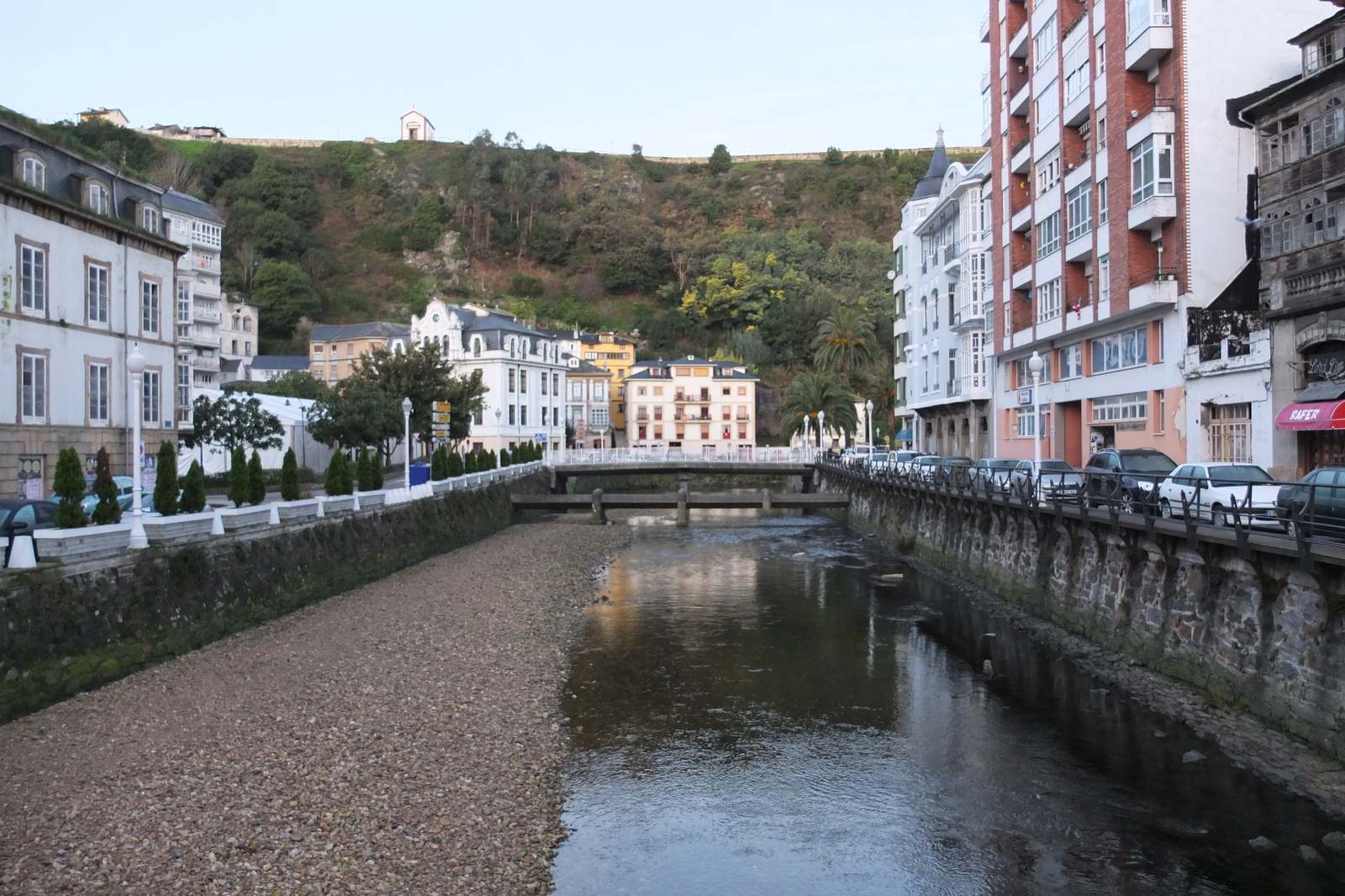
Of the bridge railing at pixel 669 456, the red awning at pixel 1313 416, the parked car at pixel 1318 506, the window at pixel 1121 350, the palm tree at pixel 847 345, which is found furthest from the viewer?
the palm tree at pixel 847 345

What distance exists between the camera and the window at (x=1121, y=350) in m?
37.2

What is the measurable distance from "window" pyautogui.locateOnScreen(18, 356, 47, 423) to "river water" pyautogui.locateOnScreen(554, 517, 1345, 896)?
18.6 metres

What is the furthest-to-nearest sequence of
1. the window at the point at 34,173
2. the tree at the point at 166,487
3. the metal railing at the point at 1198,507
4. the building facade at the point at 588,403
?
the building facade at the point at 588,403, the window at the point at 34,173, the tree at the point at 166,487, the metal railing at the point at 1198,507

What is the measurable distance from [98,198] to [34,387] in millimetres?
6974

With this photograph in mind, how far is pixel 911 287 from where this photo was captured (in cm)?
6950

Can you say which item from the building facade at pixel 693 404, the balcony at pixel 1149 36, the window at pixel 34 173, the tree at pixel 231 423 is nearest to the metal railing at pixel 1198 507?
the balcony at pixel 1149 36

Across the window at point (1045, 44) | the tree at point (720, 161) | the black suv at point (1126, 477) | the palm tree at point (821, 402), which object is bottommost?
the black suv at point (1126, 477)

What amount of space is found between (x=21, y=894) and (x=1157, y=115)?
3655 centimetres

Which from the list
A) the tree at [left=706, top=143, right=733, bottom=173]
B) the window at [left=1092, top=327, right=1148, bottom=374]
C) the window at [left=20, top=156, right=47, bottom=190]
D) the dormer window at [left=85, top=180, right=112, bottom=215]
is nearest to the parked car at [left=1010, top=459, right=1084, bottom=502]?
the window at [left=1092, top=327, right=1148, bottom=374]

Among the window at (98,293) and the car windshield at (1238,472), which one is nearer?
the car windshield at (1238,472)

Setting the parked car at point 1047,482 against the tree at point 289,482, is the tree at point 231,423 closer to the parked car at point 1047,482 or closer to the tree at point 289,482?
the tree at point 289,482

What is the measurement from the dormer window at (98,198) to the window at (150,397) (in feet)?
19.0

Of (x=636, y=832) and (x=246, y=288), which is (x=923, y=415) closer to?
(x=636, y=832)

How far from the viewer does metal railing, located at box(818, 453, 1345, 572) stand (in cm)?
1412
